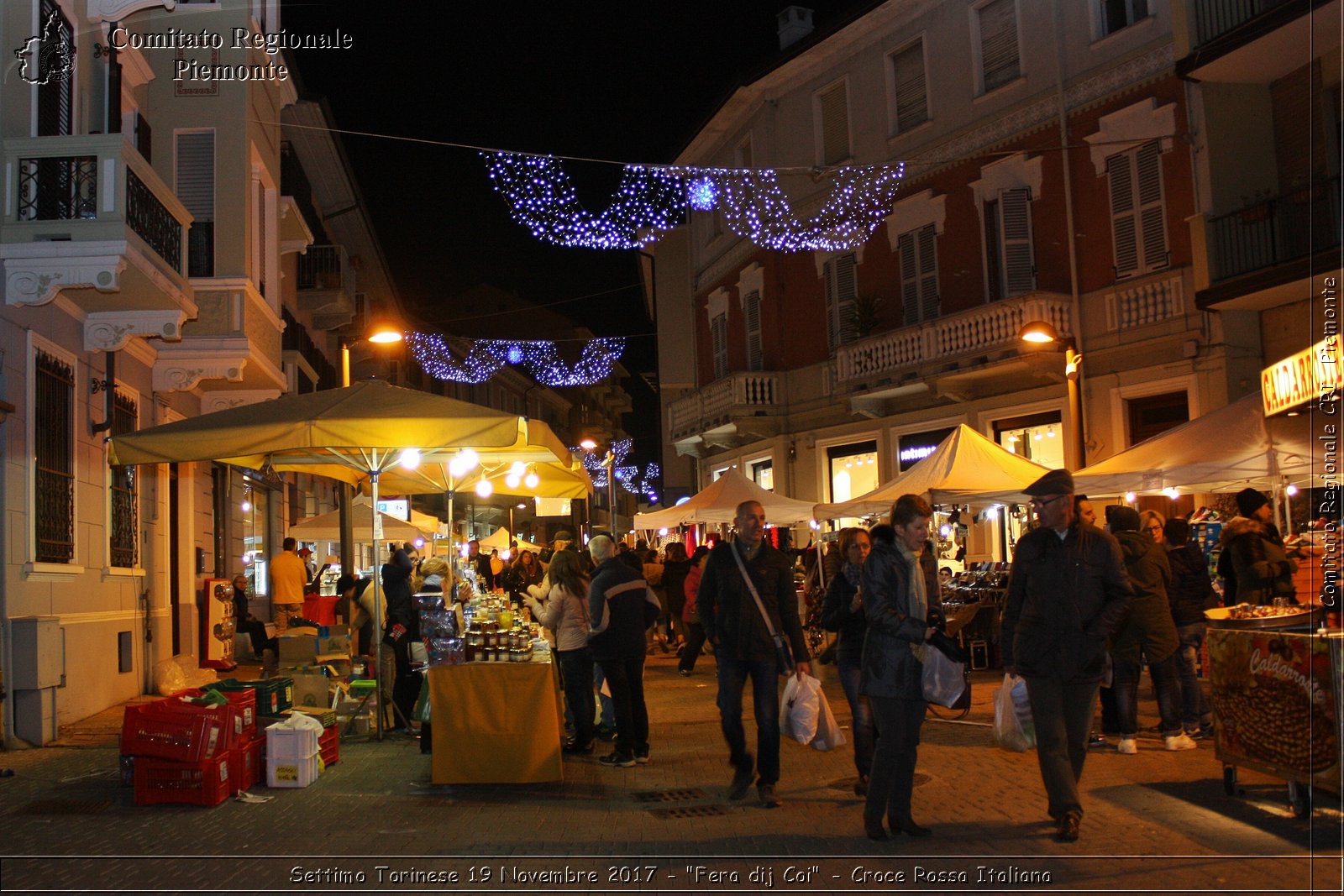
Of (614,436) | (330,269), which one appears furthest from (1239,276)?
(614,436)

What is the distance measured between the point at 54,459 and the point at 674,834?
820 cm

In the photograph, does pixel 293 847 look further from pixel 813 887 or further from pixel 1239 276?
pixel 1239 276

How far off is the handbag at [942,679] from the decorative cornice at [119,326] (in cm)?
990

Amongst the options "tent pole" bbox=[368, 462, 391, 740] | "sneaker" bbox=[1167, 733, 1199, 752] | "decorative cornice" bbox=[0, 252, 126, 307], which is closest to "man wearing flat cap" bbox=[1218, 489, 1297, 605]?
"sneaker" bbox=[1167, 733, 1199, 752]

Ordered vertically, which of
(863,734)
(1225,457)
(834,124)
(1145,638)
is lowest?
(863,734)

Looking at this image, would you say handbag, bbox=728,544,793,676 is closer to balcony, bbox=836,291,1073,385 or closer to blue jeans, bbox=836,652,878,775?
blue jeans, bbox=836,652,878,775

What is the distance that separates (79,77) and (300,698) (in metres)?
7.14

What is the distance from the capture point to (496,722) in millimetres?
8633

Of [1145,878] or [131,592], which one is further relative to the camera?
[131,592]

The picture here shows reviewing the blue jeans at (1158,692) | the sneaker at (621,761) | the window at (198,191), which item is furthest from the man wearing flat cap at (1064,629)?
the window at (198,191)

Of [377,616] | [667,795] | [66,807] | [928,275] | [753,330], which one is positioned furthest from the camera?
[753,330]

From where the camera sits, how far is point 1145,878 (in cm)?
579

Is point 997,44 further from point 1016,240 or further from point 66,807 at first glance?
point 66,807

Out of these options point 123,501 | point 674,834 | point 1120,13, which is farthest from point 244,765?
point 1120,13
